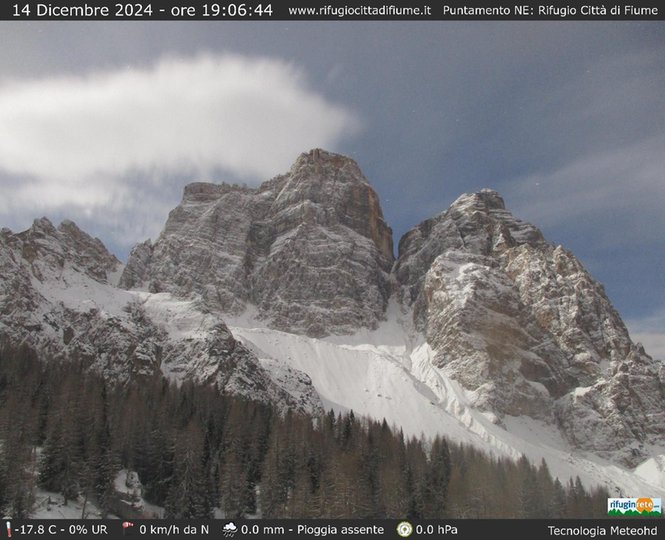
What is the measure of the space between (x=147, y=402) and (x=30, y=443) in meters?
30.7

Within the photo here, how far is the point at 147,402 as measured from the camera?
107 meters

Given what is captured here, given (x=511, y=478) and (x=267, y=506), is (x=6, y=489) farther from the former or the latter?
(x=511, y=478)

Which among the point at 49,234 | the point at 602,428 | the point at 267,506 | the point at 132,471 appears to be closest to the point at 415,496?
the point at 267,506

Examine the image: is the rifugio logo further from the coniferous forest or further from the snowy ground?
the snowy ground

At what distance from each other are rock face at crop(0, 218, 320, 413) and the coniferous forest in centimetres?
3302

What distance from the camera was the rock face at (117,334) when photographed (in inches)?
5536
